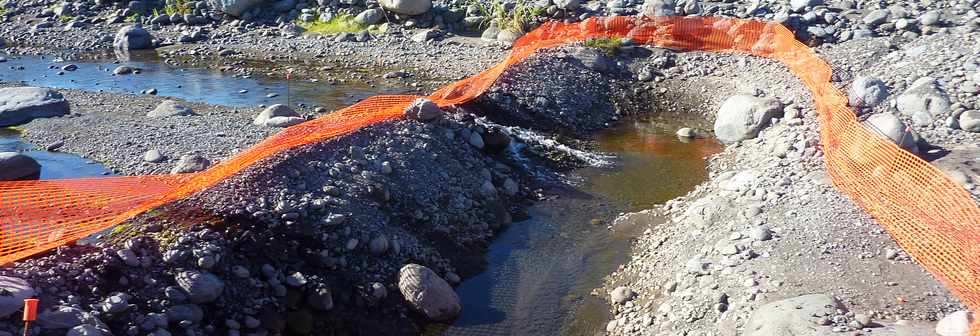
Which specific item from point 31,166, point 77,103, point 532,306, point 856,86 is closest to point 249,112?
point 77,103

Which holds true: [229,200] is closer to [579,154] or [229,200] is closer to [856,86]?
[579,154]

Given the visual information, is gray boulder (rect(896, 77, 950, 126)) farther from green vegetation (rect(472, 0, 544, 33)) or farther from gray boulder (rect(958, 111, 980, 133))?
green vegetation (rect(472, 0, 544, 33))

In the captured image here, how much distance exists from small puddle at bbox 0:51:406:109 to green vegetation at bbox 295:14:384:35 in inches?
120

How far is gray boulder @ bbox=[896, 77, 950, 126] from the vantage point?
9383mm

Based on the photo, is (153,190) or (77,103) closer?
(153,190)

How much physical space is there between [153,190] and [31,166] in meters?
2.39

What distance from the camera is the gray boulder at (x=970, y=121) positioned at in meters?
8.87

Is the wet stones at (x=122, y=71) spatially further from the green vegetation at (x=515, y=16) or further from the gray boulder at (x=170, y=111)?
the green vegetation at (x=515, y=16)

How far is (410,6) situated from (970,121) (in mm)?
11043

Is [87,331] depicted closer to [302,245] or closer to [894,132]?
[302,245]

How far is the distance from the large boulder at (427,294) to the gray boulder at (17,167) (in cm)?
451

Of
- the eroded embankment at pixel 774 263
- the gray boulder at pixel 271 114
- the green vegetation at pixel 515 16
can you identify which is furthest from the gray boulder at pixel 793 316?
the green vegetation at pixel 515 16

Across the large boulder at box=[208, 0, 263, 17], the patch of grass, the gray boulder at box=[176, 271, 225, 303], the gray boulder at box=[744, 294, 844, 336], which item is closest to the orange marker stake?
the gray boulder at box=[176, 271, 225, 303]

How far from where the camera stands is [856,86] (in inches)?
400
